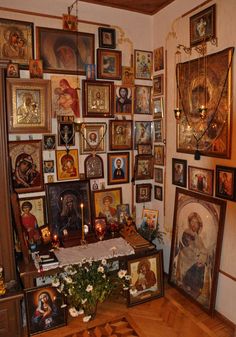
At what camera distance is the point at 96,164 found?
375 cm

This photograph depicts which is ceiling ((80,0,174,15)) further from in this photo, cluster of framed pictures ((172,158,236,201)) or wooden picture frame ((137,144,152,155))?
cluster of framed pictures ((172,158,236,201))

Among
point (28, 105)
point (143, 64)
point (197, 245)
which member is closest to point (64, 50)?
point (28, 105)

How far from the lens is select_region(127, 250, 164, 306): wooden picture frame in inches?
134

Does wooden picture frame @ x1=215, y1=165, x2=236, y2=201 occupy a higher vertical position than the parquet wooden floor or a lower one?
higher

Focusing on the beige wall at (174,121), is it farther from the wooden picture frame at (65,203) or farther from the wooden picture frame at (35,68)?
the wooden picture frame at (35,68)

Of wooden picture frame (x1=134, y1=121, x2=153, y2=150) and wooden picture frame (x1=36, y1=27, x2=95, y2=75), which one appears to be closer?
wooden picture frame (x1=36, y1=27, x2=95, y2=75)

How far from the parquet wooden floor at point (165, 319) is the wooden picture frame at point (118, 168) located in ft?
4.78

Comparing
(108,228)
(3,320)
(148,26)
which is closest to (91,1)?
(148,26)

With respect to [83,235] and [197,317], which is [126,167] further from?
[197,317]

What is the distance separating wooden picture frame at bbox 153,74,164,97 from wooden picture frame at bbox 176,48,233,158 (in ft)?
1.09

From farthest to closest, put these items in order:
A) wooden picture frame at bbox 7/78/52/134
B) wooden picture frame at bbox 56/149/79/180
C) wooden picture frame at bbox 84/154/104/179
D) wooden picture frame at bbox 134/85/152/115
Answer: wooden picture frame at bbox 134/85/152/115
wooden picture frame at bbox 84/154/104/179
wooden picture frame at bbox 56/149/79/180
wooden picture frame at bbox 7/78/52/134

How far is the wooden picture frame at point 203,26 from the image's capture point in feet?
9.78

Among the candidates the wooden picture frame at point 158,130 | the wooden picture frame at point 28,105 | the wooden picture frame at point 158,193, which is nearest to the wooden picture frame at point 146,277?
the wooden picture frame at point 158,193

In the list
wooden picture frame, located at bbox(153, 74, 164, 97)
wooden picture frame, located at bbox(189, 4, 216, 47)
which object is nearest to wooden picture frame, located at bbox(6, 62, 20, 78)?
wooden picture frame, located at bbox(153, 74, 164, 97)
